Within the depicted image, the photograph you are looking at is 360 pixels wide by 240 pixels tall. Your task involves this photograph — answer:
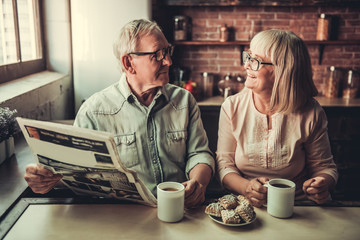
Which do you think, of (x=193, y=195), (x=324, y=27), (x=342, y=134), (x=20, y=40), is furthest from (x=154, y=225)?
(x=324, y=27)

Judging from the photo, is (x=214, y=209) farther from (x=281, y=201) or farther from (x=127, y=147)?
(x=127, y=147)

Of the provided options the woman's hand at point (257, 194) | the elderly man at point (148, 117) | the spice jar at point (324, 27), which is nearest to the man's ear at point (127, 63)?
the elderly man at point (148, 117)

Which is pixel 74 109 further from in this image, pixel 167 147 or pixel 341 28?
pixel 341 28

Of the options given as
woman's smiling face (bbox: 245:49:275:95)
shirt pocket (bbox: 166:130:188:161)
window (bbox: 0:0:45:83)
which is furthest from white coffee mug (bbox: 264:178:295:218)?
window (bbox: 0:0:45:83)

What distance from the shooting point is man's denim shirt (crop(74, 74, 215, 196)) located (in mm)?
1523

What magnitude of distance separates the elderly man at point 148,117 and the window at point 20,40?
1028 mm

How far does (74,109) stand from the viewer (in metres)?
3.27

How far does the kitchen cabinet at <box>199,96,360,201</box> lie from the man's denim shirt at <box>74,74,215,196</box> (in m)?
1.66

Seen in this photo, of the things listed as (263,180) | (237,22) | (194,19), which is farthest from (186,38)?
(263,180)

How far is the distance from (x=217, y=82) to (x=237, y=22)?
0.64 meters

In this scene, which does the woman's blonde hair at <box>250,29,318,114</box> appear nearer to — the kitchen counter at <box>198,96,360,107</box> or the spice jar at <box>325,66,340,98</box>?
the kitchen counter at <box>198,96,360,107</box>

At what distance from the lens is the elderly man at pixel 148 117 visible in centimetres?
153

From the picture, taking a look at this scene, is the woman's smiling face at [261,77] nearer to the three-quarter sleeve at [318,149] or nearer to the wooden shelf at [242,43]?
the three-quarter sleeve at [318,149]

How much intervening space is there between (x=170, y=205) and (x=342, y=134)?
2614mm
